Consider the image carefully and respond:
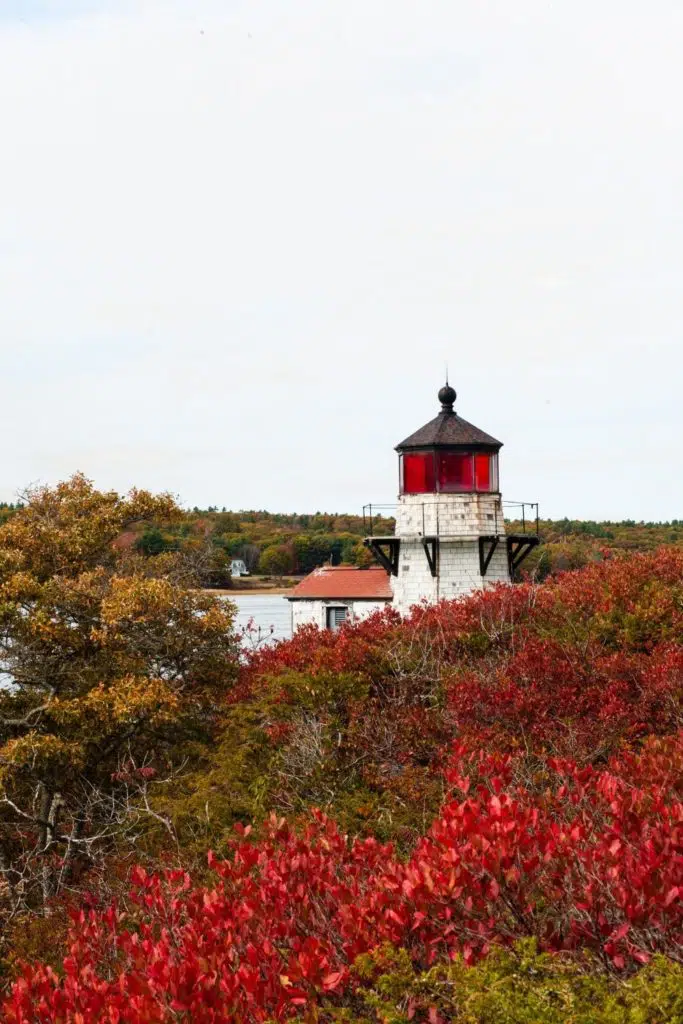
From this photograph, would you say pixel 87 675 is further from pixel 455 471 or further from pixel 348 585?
pixel 348 585

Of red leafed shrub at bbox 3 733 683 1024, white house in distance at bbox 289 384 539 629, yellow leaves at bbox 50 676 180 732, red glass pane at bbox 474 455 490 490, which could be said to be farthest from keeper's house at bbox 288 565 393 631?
red leafed shrub at bbox 3 733 683 1024

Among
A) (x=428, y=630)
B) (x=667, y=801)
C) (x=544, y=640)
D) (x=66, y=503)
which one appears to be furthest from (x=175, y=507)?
(x=667, y=801)

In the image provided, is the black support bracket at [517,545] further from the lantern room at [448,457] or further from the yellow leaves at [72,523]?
the yellow leaves at [72,523]

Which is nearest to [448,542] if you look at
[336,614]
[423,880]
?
[336,614]

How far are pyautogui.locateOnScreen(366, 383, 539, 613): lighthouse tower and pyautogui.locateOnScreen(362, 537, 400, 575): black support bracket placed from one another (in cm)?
9

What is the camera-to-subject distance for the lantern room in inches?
1208

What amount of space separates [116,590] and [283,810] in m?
5.62

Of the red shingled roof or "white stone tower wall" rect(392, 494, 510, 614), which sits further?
the red shingled roof

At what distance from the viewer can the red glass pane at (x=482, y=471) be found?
30.8 meters

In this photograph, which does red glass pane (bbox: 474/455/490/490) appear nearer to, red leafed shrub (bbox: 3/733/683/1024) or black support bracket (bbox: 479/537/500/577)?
black support bracket (bbox: 479/537/500/577)

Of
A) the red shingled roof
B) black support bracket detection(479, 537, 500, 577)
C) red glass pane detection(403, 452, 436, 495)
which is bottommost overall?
the red shingled roof

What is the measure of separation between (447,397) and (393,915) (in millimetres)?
25077

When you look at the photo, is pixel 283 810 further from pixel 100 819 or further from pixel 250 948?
pixel 250 948

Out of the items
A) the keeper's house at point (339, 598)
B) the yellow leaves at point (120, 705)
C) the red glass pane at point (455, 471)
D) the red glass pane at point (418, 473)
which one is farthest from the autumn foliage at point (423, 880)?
the keeper's house at point (339, 598)
